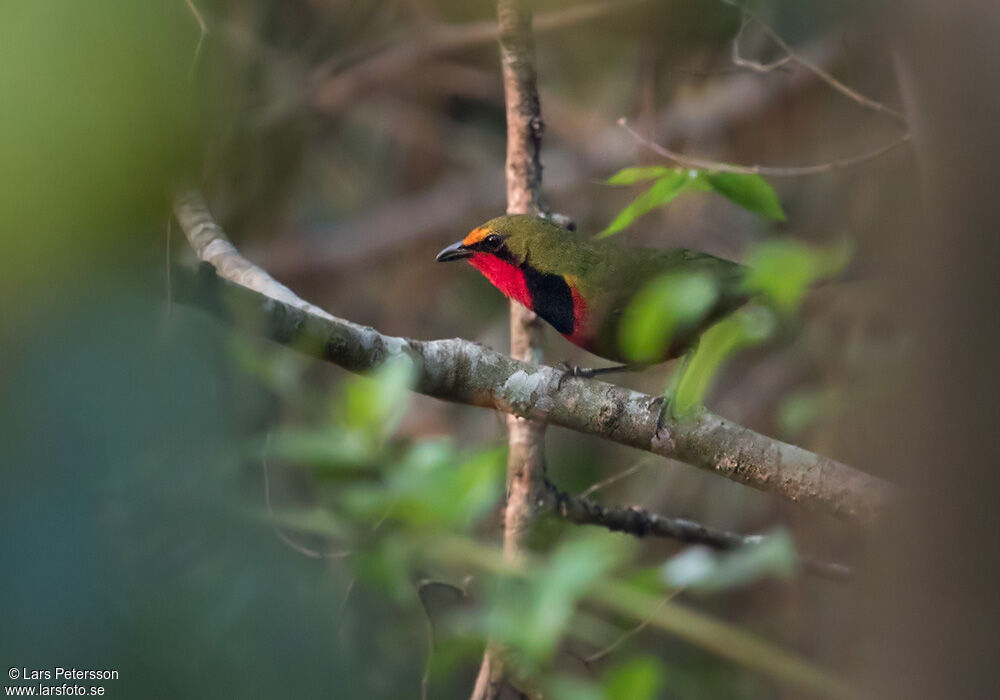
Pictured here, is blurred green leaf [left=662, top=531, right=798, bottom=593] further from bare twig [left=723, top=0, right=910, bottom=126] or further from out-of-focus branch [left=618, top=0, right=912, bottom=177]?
bare twig [left=723, top=0, right=910, bottom=126]

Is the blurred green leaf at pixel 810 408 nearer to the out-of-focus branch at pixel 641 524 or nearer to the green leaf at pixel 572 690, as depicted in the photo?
the out-of-focus branch at pixel 641 524

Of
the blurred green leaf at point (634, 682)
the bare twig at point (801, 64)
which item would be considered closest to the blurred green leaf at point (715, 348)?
the blurred green leaf at point (634, 682)

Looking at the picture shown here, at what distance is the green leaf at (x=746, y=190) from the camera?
215 centimetres

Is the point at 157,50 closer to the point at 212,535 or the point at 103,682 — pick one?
the point at 103,682

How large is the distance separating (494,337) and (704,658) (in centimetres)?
235

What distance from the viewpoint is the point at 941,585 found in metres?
0.96

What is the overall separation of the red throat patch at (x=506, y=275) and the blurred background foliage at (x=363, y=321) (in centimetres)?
56

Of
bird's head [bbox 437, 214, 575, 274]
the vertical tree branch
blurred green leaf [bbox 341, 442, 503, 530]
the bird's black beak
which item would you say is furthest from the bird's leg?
blurred green leaf [bbox 341, 442, 503, 530]

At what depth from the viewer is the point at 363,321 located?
632 cm

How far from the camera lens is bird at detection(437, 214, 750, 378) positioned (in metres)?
2.85

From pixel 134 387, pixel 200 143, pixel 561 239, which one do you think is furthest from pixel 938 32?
pixel 561 239

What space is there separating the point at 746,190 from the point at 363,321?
4.46 meters

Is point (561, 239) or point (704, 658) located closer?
point (561, 239)

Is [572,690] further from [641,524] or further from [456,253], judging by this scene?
[456,253]
